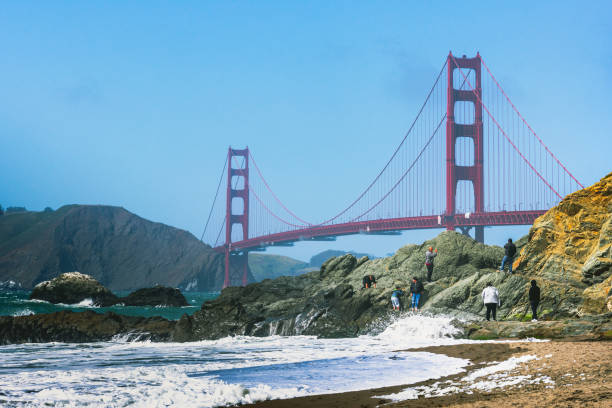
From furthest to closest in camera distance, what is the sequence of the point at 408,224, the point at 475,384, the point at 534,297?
1. the point at 408,224
2. the point at 534,297
3. the point at 475,384

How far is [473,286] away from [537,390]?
12.4 meters

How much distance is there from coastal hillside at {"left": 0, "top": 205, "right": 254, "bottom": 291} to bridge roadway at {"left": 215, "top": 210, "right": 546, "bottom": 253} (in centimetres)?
6539

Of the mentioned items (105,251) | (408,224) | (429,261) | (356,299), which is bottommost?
(356,299)

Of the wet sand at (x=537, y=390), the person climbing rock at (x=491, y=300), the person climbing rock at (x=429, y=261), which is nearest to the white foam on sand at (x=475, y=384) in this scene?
the wet sand at (x=537, y=390)

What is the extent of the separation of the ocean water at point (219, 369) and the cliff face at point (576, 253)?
13.0 feet

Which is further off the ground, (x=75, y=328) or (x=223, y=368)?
(x=223, y=368)

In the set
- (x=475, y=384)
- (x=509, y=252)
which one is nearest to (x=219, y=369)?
(x=475, y=384)

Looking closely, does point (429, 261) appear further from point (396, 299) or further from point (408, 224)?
point (408, 224)

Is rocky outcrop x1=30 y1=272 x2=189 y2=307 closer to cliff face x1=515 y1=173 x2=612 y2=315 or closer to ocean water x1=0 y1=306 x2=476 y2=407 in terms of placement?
ocean water x1=0 y1=306 x2=476 y2=407

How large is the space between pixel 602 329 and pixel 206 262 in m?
123

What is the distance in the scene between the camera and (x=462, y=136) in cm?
6047

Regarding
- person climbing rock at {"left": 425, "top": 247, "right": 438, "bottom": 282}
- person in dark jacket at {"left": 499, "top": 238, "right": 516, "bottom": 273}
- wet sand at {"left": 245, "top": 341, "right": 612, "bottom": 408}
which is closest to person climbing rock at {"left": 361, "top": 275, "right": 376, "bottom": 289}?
person climbing rock at {"left": 425, "top": 247, "right": 438, "bottom": 282}

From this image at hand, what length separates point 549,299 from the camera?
18.4 meters

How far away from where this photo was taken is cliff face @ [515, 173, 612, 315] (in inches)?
703
